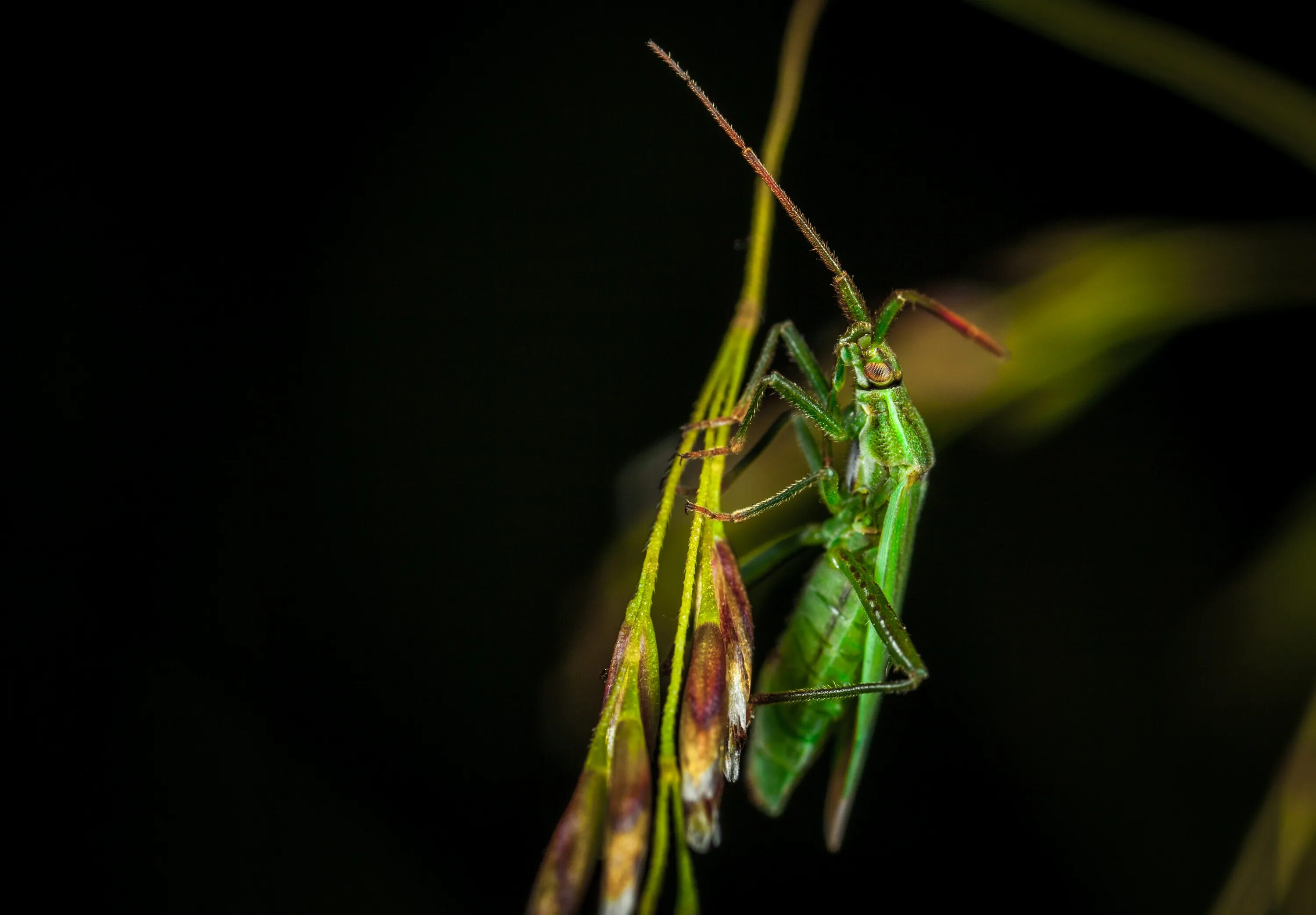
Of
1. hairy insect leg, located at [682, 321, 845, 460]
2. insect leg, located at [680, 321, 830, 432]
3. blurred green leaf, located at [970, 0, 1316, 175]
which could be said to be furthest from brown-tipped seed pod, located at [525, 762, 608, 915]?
blurred green leaf, located at [970, 0, 1316, 175]

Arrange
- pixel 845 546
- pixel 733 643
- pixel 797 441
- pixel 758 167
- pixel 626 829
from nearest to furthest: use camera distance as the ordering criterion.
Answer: pixel 626 829, pixel 733 643, pixel 758 167, pixel 845 546, pixel 797 441

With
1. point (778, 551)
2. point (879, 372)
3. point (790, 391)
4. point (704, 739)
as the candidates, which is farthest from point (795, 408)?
point (704, 739)

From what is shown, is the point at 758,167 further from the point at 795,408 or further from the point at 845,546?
the point at 845,546

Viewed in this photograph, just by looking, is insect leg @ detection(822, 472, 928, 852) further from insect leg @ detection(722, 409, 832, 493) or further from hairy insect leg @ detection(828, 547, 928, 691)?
insect leg @ detection(722, 409, 832, 493)

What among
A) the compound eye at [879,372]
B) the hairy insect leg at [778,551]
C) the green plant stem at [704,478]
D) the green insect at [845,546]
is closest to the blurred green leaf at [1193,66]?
the green plant stem at [704,478]

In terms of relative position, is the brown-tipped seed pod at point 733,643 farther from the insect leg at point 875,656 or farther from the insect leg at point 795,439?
the insect leg at point 875,656

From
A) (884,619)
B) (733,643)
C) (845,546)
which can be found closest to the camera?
(733,643)

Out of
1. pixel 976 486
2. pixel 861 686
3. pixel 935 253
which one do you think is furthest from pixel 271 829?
pixel 935 253

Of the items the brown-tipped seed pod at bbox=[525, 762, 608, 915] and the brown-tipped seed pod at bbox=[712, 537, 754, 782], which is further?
the brown-tipped seed pod at bbox=[712, 537, 754, 782]
